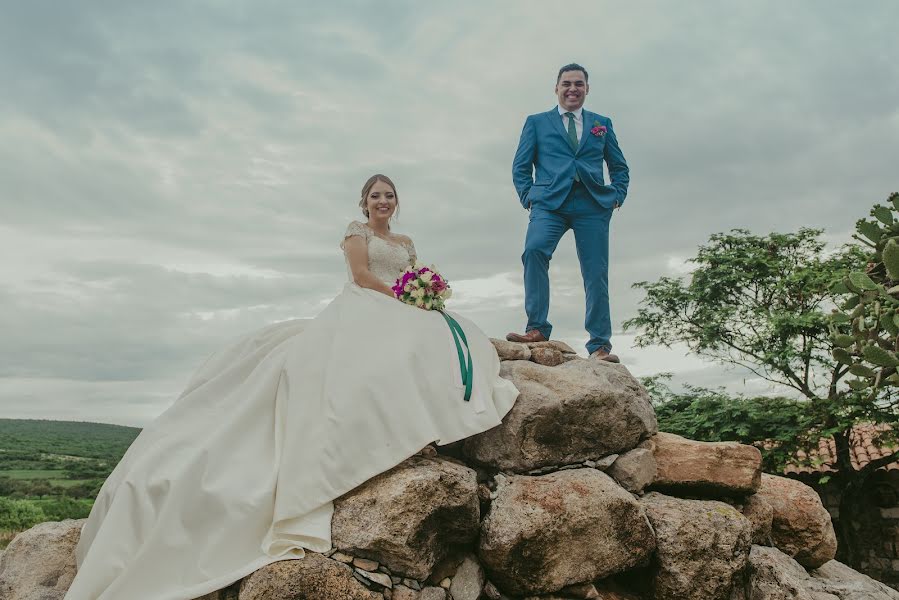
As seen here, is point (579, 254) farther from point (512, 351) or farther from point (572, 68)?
point (572, 68)

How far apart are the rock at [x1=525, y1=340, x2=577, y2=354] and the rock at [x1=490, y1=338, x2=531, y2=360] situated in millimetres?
194

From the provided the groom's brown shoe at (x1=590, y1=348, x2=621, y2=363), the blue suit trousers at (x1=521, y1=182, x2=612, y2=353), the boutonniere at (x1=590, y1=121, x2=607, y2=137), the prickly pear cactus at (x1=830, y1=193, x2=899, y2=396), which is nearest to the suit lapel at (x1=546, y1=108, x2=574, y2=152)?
the boutonniere at (x1=590, y1=121, x2=607, y2=137)

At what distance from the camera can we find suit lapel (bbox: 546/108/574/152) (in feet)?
30.0

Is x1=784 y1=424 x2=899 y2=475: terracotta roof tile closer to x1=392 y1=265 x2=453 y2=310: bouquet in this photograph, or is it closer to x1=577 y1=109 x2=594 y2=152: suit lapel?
x1=577 y1=109 x2=594 y2=152: suit lapel

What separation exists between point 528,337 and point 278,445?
3.73 m

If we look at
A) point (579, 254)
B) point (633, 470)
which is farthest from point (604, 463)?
point (579, 254)

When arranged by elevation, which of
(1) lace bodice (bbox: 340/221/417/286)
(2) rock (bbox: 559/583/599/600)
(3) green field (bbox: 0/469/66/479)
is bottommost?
(3) green field (bbox: 0/469/66/479)

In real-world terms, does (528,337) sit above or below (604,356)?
above

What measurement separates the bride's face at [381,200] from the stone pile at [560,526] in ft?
7.13

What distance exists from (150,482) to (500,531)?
2.98 metres

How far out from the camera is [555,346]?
8.76 meters

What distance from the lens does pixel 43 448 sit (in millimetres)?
21016

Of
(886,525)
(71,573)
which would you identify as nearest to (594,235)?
(71,573)

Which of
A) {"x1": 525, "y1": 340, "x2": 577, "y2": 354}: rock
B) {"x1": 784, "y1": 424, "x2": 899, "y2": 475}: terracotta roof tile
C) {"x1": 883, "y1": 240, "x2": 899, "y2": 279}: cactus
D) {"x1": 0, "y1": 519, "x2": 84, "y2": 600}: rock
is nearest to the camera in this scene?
{"x1": 883, "y1": 240, "x2": 899, "y2": 279}: cactus
